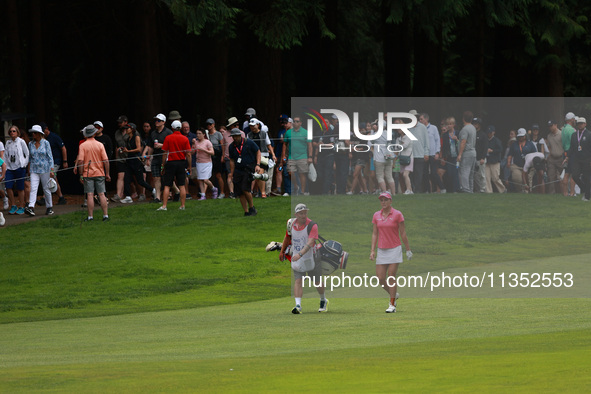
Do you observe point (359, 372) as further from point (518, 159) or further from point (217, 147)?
point (217, 147)

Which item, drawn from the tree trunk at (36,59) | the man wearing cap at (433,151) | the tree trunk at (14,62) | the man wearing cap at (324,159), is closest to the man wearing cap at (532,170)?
the man wearing cap at (433,151)

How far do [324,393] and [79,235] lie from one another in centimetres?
1551

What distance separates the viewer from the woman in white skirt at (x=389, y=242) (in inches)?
551

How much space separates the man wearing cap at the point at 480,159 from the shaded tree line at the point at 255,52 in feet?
29.6

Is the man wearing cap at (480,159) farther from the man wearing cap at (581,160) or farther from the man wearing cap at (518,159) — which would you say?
the man wearing cap at (581,160)

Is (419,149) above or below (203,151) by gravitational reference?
above

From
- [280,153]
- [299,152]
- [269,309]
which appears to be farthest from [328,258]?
[280,153]

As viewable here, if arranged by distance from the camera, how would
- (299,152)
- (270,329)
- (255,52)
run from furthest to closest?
(255,52) → (299,152) → (270,329)

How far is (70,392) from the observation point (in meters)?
8.03

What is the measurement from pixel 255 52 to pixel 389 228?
17757 millimetres

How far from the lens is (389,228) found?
14023mm

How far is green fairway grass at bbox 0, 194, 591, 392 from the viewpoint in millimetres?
8602

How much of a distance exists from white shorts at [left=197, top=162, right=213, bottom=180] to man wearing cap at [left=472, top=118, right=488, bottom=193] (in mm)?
8526

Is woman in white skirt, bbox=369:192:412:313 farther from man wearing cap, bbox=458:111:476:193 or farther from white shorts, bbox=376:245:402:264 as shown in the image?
man wearing cap, bbox=458:111:476:193
